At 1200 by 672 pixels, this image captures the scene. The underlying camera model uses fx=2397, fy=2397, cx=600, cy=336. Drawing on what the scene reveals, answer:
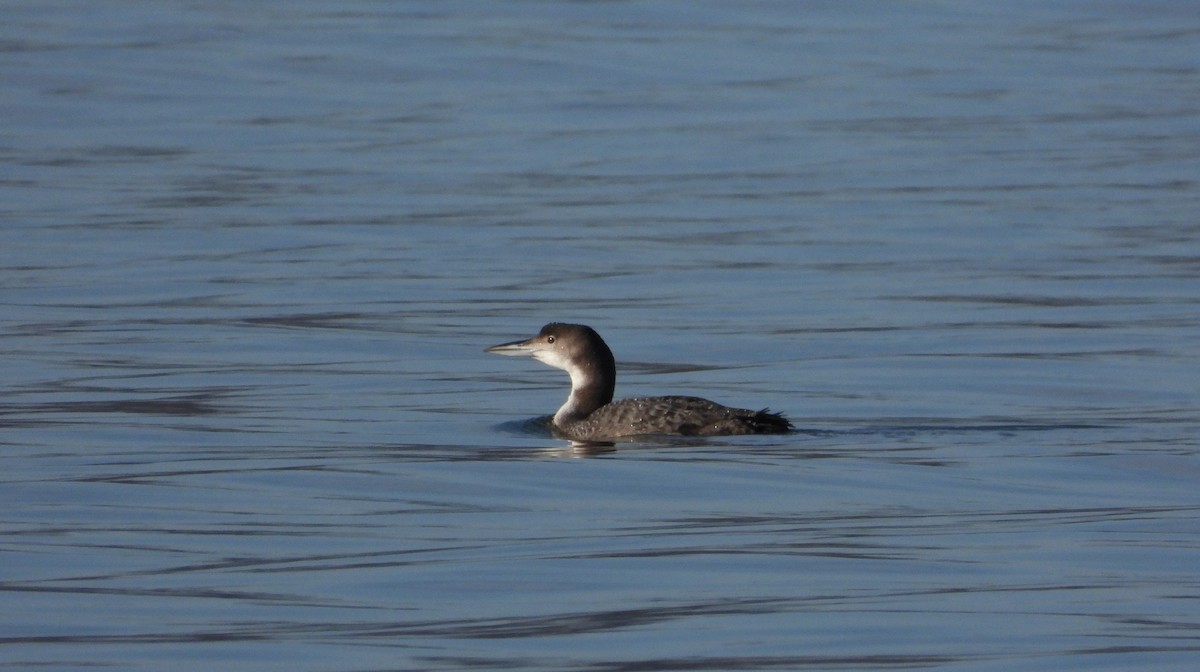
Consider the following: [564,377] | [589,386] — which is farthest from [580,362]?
[564,377]

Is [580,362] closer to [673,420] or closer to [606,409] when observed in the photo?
[606,409]

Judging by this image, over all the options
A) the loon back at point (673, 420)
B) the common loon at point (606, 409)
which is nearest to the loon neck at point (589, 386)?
the common loon at point (606, 409)

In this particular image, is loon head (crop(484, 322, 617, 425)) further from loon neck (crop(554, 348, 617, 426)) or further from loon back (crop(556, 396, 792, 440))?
loon back (crop(556, 396, 792, 440))

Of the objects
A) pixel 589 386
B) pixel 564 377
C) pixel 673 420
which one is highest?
pixel 564 377

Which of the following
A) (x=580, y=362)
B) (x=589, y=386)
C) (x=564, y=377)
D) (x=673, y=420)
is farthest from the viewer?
(x=564, y=377)

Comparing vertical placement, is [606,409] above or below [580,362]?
below

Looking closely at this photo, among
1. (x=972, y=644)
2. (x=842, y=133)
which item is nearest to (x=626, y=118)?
(x=842, y=133)

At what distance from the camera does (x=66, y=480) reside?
1157 cm

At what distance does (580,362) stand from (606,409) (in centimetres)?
73

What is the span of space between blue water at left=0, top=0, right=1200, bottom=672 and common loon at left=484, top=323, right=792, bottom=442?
5.3 inches

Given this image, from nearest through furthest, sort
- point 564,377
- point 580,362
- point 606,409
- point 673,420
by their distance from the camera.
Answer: point 673,420 < point 606,409 < point 580,362 < point 564,377

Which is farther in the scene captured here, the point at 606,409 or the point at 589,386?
the point at 589,386

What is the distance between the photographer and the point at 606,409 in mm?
13430

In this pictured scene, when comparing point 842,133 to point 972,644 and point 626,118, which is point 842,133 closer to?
point 626,118
